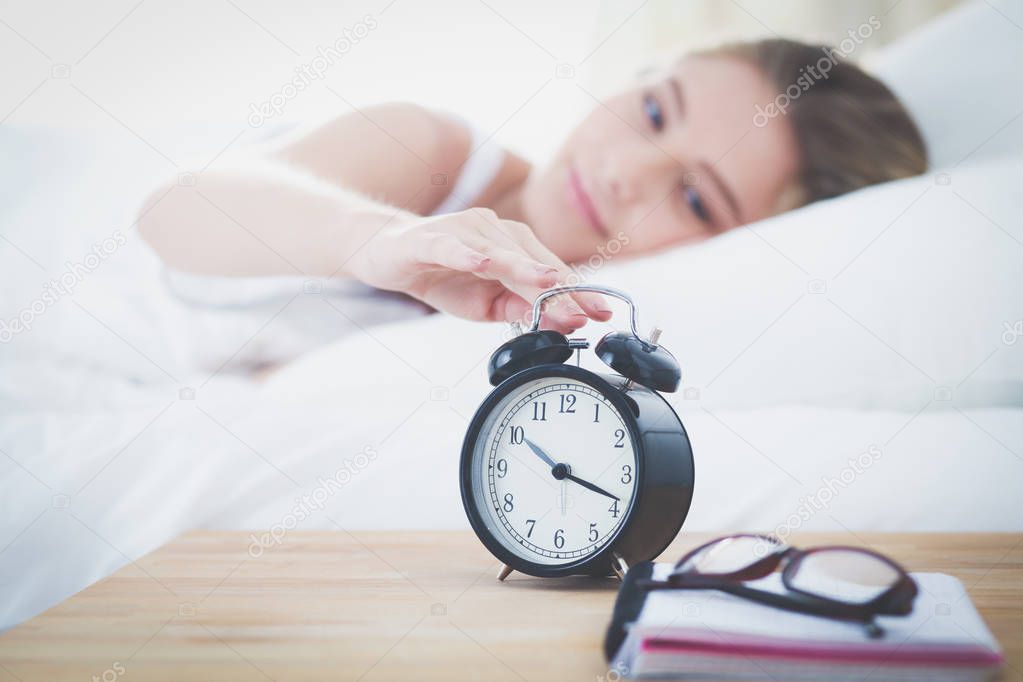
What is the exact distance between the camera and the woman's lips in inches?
68.8

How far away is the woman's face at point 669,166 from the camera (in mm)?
1688

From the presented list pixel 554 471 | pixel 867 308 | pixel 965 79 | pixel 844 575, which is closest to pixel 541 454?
pixel 554 471

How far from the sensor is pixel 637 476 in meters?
0.89

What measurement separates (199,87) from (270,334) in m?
0.48

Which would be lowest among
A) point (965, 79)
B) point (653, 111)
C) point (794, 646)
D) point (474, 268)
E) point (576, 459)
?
point (794, 646)

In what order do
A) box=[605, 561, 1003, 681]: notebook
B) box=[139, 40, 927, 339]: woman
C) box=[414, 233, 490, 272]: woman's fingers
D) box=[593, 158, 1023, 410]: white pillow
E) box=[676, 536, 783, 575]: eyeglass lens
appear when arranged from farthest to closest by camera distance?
1. box=[139, 40, 927, 339]: woman
2. box=[593, 158, 1023, 410]: white pillow
3. box=[414, 233, 490, 272]: woman's fingers
4. box=[676, 536, 783, 575]: eyeglass lens
5. box=[605, 561, 1003, 681]: notebook

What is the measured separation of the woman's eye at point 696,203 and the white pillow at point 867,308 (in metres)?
0.13

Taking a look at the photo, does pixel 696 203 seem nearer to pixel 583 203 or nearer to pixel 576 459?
Result: pixel 583 203

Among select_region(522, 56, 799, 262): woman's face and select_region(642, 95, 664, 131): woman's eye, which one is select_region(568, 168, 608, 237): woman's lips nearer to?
select_region(522, 56, 799, 262): woman's face

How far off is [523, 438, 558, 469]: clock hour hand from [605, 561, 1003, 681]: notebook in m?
0.23

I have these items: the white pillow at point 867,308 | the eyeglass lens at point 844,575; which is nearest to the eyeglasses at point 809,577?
the eyeglass lens at point 844,575

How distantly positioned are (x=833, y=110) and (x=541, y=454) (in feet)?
3.57

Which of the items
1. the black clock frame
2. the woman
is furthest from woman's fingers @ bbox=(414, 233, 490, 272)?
the woman

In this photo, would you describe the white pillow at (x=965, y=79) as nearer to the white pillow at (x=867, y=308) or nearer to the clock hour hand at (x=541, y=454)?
the white pillow at (x=867, y=308)
